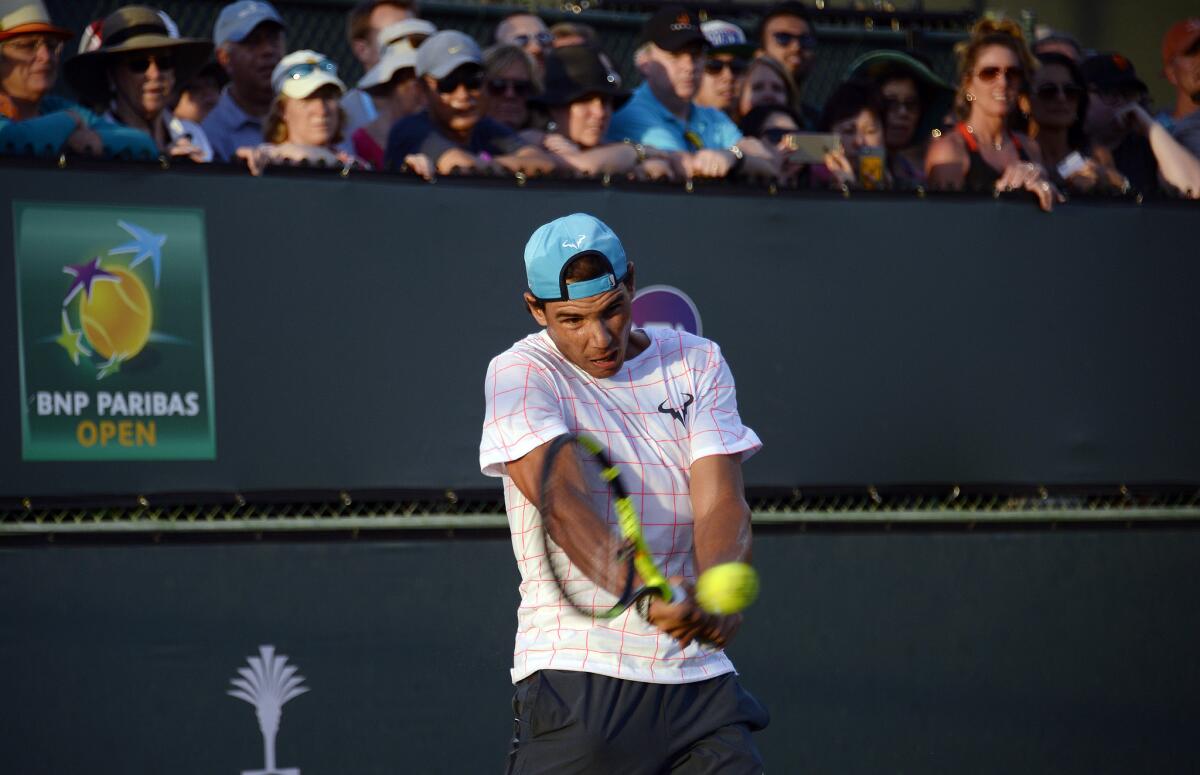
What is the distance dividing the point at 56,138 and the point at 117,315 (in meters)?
0.69

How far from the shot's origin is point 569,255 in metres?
3.30

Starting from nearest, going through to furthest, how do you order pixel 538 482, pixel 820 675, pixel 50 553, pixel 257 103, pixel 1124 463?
pixel 538 482, pixel 50 553, pixel 820 675, pixel 1124 463, pixel 257 103

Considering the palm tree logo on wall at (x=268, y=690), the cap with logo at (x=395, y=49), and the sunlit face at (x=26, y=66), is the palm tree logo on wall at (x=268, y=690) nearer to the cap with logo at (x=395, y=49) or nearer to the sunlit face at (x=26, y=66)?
the sunlit face at (x=26, y=66)

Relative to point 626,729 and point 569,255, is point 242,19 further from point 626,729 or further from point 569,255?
point 626,729

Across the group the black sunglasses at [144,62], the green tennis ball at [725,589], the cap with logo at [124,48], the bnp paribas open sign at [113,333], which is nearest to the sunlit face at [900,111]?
the cap with logo at [124,48]

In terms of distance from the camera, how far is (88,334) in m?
5.21

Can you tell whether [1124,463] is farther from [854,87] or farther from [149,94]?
[149,94]

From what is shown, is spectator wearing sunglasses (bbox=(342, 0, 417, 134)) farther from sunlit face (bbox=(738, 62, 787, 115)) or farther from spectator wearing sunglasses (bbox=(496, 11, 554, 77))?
sunlit face (bbox=(738, 62, 787, 115))

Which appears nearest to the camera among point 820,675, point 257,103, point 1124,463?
point 820,675

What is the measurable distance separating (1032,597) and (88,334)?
12.6 feet

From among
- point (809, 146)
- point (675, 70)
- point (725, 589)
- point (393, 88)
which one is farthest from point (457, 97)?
point (725, 589)

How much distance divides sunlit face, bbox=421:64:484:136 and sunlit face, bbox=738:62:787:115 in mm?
1726

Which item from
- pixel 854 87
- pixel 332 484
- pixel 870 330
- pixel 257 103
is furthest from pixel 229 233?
pixel 854 87

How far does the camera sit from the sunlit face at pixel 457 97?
620 cm
